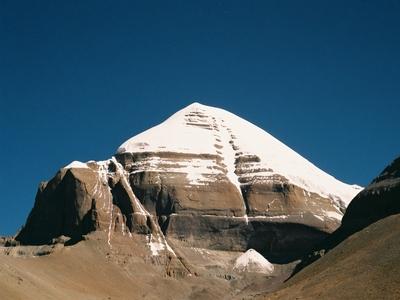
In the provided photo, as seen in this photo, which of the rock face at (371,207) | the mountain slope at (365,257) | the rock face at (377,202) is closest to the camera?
the mountain slope at (365,257)

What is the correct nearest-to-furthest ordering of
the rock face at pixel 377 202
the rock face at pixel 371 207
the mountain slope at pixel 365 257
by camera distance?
the mountain slope at pixel 365 257, the rock face at pixel 377 202, the rock face at pixel 371 207

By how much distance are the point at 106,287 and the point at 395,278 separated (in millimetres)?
88352

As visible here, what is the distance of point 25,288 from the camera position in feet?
484

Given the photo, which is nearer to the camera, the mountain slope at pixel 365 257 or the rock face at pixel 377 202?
the mountain slope at pixel 365 257

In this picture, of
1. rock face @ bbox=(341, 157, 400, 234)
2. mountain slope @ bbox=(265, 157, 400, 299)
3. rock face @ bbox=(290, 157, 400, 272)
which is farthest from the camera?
rock face @ bbox=(290, 157, 400, 272)

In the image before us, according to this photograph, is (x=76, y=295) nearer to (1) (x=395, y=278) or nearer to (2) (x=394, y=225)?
(2) (x=394, y=225)

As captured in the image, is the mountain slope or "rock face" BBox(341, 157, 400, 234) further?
"rock face" BBox(341, 157, 400, 234)

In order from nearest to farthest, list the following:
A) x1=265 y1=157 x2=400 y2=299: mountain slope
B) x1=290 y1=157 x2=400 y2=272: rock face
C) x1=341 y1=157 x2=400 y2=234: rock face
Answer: x1=265 y1=157 x2=400 y2=299: mountain slope
x1=341 y1=157 x2=400 y2=234: rock face
x1=290 y1=157 x2=400 y2=272: rock face

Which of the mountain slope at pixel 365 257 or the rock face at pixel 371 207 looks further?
the rock face at pixel 371 207

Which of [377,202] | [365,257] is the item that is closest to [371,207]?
[377,202]

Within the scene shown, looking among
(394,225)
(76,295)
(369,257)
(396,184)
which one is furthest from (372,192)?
(76,295)

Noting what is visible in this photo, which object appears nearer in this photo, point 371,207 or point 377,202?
point 377,202

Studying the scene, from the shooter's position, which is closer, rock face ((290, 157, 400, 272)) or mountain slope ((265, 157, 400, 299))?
mountain slope ((265, 157, 400, 299))

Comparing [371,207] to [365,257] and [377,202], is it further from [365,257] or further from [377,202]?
[365,257]
